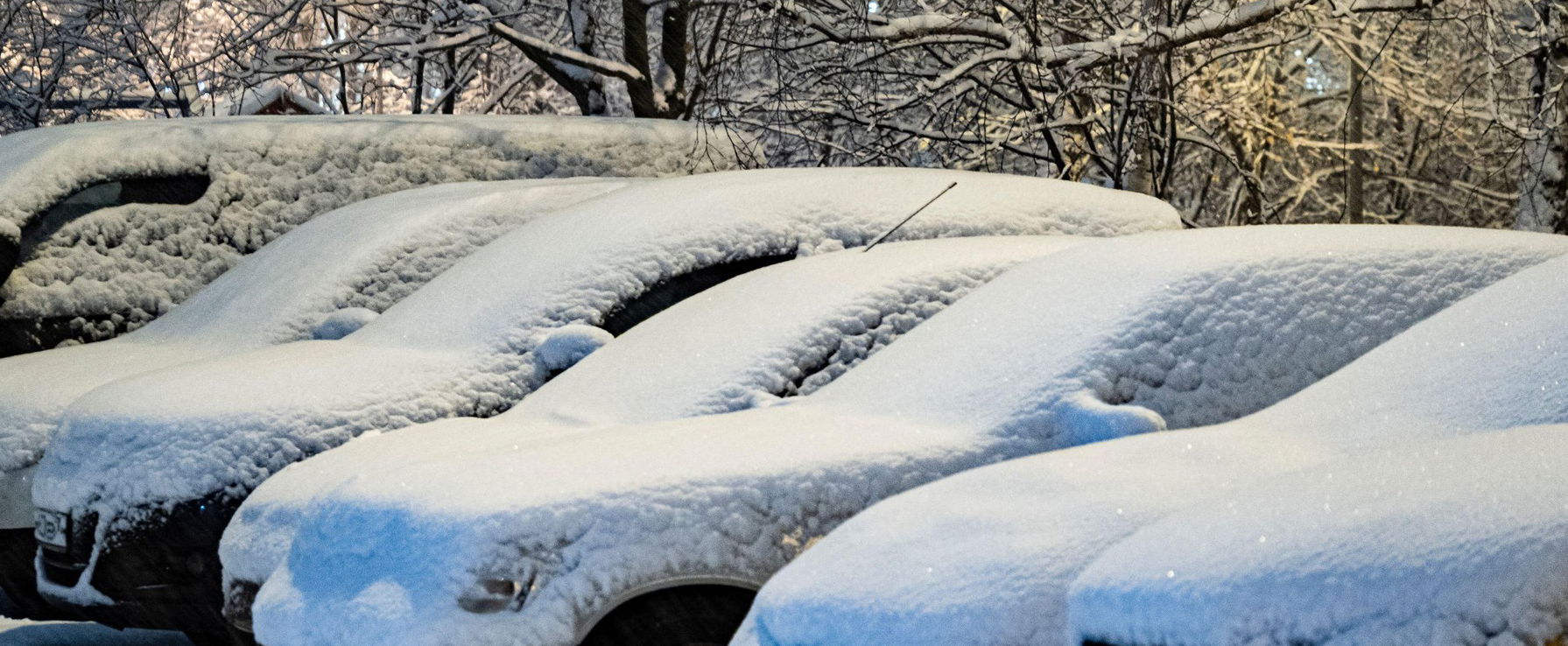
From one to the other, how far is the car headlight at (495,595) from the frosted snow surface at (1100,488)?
60 centimetres

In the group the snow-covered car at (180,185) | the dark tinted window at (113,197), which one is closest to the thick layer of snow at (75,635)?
the snow-covered car at (180,185)

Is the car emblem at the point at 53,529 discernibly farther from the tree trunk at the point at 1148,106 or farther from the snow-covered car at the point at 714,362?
the tree trunk at the point at 1148,106

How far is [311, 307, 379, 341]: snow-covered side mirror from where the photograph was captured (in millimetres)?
5660

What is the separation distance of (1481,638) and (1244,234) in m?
1.96

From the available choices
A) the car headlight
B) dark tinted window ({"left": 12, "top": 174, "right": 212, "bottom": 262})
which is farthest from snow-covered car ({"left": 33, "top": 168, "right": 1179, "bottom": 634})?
dark tinted window ({"left": 12, "top": 174, "right": 212, "bottom": 262})

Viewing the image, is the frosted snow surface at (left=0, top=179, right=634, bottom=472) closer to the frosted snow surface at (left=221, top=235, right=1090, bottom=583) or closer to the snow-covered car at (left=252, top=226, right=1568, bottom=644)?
the frosted snow surface at (left=221, top=235, right=1090, bottom=583)

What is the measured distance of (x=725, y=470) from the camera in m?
3.16

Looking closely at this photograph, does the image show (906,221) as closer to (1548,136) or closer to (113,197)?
(113,197)

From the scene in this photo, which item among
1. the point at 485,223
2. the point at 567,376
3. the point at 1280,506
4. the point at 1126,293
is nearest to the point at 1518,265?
the point at 1126,293

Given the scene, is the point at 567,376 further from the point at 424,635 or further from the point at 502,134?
the point at 502,134


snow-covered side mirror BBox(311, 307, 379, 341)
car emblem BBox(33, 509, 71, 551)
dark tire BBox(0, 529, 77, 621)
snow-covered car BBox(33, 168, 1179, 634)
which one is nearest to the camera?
snow-covered car BBox(33, 168, 1179, 634)

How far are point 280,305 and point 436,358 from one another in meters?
1.51

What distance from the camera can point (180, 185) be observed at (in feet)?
24.4

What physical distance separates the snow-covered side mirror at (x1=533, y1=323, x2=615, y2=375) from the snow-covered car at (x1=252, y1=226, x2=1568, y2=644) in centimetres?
93
